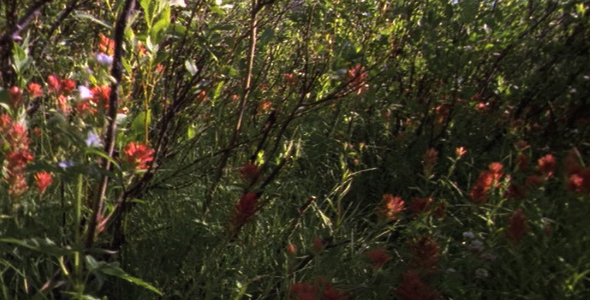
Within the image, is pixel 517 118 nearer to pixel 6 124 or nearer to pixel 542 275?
pixel 542 275

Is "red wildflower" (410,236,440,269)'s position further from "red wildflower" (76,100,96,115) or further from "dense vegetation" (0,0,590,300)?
"red wildflower" (76,100,96,115)

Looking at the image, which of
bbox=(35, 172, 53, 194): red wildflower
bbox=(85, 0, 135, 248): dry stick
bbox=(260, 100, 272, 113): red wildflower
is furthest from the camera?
bbox=(260, 100, 272, 113): red wildflower

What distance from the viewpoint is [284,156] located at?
1.92 meters

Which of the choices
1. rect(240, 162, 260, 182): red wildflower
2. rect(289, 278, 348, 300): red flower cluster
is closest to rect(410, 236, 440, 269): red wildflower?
rect(289, 278, 348, 300): red flower cluster

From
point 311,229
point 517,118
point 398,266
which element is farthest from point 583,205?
point 517,118

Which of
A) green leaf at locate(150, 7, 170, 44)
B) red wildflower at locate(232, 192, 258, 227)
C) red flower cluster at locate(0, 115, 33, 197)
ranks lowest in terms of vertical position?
red wildflower at locate(232, 192, 258, 227)

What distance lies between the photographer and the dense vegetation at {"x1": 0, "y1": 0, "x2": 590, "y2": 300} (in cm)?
137

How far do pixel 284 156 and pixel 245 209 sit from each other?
0.43 m

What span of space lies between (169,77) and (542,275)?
1.11m

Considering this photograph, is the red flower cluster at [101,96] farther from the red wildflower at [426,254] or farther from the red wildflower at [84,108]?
the red wildflower at [426,254]

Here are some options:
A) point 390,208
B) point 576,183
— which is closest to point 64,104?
point 390,208

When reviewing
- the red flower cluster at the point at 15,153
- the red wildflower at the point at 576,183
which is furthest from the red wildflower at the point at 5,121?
the red wildflower at the point at 576,183

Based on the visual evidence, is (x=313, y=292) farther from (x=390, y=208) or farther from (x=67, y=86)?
(x=67, y=86)

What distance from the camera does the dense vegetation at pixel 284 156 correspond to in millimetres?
1366
